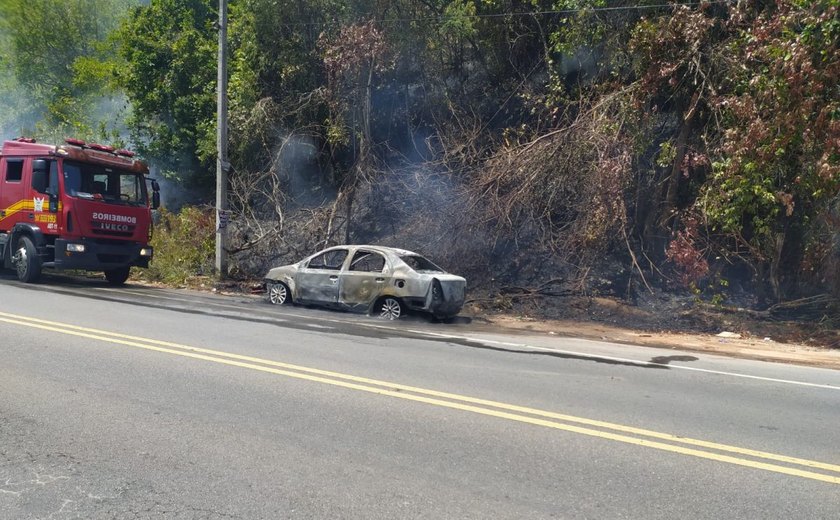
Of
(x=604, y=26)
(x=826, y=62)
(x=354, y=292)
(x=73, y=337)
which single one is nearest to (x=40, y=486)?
(x=73, y=337)

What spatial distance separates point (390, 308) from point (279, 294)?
3.00m

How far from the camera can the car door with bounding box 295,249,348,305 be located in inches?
548

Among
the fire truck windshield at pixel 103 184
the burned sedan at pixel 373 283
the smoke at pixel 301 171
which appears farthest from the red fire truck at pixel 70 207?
the smoke at pixel 301 171

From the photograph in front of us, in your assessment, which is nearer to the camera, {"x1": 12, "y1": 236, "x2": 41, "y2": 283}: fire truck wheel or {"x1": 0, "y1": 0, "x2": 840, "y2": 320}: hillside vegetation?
{"x1": 0, "y1": 0, "x2": 840, "y2": 320}: hillside vegetation

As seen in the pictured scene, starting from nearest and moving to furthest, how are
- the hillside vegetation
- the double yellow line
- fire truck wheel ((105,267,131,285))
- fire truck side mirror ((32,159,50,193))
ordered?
the double yellow line, the hillside vegetation, fire truck side mirror ((32,159,50,193)), fire truck wheel ((105,267,131,285))

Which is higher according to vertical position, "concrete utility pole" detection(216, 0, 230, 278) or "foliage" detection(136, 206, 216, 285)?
"concrete utility pole" detection(216, 0, 230, 278)

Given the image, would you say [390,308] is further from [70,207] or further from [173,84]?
[173,84]

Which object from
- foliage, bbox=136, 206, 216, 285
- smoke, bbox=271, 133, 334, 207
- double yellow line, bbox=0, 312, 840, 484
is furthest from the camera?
smoke, bbox=271, 133, 334, 207

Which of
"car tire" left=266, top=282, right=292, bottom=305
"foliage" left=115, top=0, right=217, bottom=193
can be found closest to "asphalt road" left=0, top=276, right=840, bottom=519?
"car tire" left=266, top=282, right=292, bottom=305

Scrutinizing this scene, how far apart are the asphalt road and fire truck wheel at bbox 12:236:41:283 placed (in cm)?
628

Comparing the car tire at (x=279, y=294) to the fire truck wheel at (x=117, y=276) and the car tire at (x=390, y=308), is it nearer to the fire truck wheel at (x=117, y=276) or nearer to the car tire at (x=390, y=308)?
the car tire at (x=390, y=308)

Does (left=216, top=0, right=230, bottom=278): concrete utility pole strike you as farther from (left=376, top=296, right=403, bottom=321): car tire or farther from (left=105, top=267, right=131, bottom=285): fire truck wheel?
(left=376, top=296, right=403, bottom=321): car tire

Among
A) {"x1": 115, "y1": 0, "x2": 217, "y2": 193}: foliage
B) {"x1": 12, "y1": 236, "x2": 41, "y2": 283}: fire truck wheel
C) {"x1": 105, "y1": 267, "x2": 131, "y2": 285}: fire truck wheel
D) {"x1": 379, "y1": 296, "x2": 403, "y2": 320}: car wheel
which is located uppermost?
{"x1": 115, "y1": 0, "x2": 217, "y2": 193}: foliage

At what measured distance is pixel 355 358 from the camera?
28.5 feet
